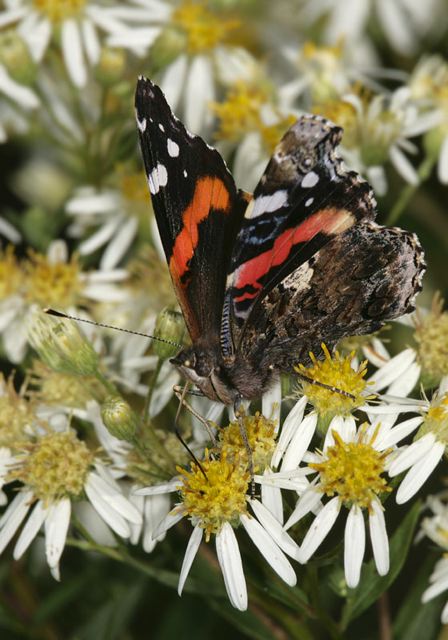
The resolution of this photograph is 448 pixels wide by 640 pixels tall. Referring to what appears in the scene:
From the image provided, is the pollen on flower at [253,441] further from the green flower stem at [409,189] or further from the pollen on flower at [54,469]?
the green flower stem at [409,189]

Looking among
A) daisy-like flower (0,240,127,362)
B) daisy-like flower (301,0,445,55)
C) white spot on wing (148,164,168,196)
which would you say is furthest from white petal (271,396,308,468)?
daisy-like flower (301,0,445,55)

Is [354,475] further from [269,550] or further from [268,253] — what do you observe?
[268,253]

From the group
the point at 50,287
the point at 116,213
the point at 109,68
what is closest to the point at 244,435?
the point at 50,287

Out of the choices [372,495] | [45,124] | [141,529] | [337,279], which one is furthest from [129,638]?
[45,124]

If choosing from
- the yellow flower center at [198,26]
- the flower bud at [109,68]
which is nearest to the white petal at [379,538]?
the flower bud at [109,68]

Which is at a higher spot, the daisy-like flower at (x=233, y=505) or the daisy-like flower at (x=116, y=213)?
the daisy-like flower at (x=116, y=213)

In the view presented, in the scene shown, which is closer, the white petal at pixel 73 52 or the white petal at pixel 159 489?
the white petal at pixel 159 489

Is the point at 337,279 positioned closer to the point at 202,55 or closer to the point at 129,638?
the point at 129,638

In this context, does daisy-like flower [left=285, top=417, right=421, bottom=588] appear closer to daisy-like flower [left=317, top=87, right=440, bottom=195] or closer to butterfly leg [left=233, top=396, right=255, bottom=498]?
butterfly leg [left=233, top=396, right=255, bottom=498]
